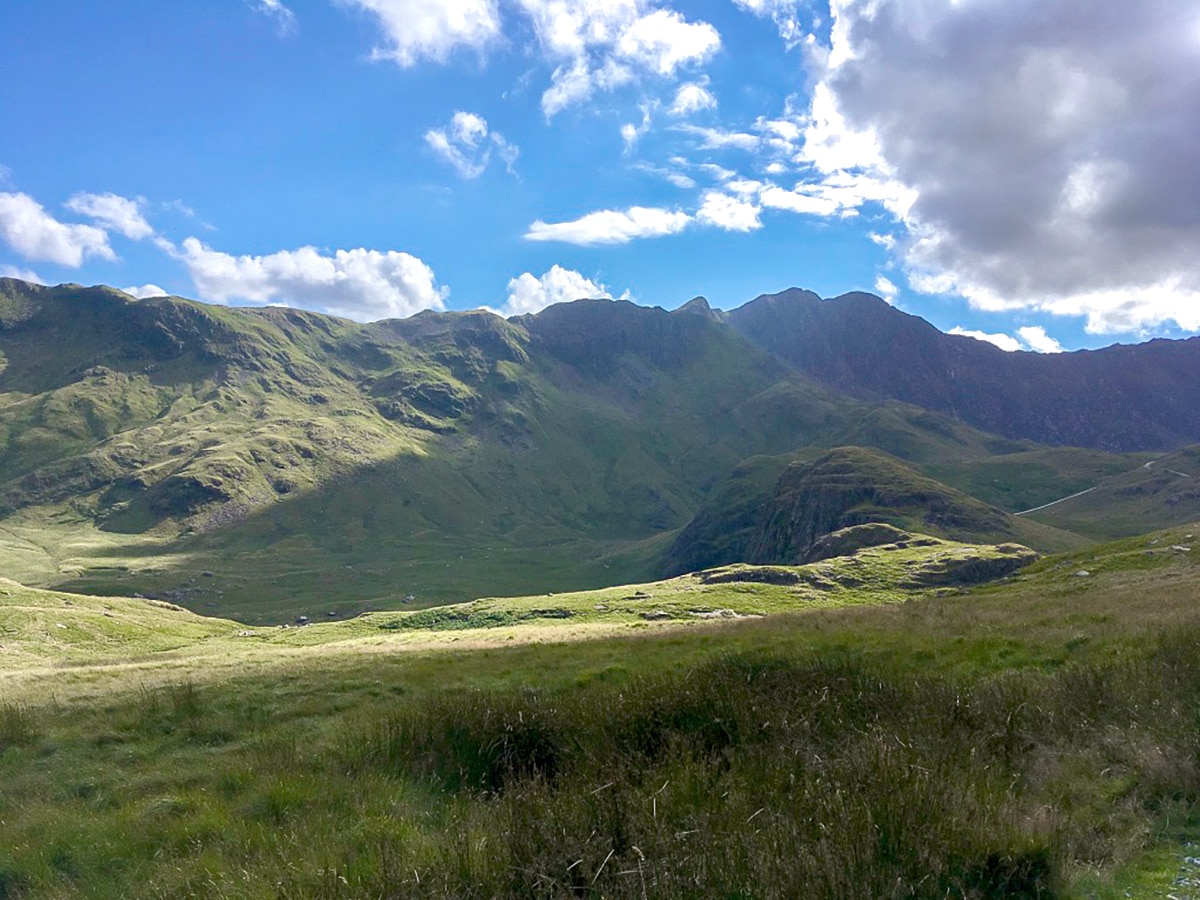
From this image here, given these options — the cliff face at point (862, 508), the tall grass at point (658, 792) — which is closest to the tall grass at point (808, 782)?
the tall grass at point (658, 792)

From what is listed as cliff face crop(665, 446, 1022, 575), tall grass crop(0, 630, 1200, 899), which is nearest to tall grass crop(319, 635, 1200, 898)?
tall grass crop(0, 630, 1200, 899)

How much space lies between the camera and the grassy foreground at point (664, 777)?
689 cm

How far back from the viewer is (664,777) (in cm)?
895

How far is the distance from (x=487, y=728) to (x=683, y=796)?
5.38 meters

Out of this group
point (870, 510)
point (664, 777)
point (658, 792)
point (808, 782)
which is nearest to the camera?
point (808, 782)

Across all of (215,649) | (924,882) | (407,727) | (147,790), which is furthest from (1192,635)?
(215,649)

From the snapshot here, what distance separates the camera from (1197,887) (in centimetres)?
659

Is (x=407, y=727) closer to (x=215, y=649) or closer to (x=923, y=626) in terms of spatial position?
(x=923, y=626)

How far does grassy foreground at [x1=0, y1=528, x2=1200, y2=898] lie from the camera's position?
271 inches

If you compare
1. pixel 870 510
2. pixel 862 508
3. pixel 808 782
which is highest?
pixel 862 508

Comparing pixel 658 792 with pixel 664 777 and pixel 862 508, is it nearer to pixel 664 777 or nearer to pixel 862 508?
pixel 664 777

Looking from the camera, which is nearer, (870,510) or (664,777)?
(664,777)

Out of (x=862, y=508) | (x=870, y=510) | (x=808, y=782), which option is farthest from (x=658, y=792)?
(x=862, y=508)

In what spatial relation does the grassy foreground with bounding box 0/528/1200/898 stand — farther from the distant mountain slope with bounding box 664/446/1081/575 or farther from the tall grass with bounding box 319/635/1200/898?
the distant mountain slope with bounding box 664/446/1081/575
